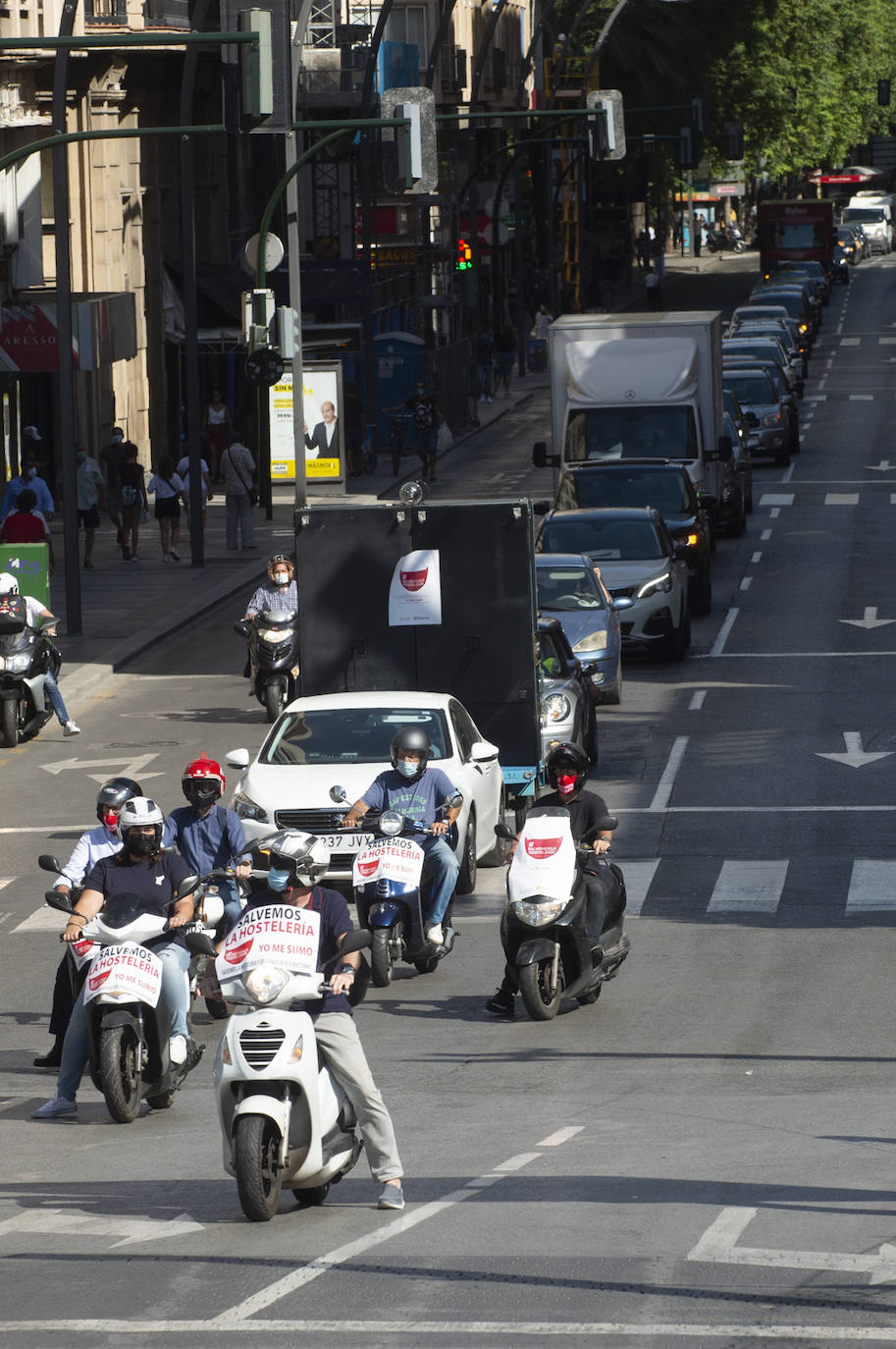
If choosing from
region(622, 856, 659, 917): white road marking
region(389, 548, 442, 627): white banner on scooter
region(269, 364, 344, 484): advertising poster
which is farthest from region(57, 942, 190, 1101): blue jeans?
A: region(269, 364, 344, 484): advertising poster

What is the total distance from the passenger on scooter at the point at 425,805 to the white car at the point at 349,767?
0.92m

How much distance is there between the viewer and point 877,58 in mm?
103625

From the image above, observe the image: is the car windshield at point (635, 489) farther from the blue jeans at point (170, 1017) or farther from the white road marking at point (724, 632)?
the blue jeans at point (170, 1017)

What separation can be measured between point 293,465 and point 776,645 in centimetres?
1524

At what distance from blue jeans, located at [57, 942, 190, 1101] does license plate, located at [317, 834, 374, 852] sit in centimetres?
509

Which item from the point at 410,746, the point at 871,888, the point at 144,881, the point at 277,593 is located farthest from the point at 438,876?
the point at 277,593

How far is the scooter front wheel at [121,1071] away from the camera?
1137 cm

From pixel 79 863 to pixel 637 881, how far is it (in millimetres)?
6180

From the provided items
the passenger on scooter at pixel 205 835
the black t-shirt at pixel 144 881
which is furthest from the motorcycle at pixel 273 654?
the black t-shirt at pixel 144 881

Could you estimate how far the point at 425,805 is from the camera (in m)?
15.7

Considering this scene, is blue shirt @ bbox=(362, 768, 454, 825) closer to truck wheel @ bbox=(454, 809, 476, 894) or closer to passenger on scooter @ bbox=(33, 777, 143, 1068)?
truck wheel @ bbox=(454, 809, 476, 894)

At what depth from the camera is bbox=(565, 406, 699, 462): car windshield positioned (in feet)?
112

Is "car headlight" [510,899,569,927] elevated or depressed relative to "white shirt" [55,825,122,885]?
depressed

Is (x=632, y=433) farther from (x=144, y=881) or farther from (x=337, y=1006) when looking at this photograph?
(x=337, y=1006)
